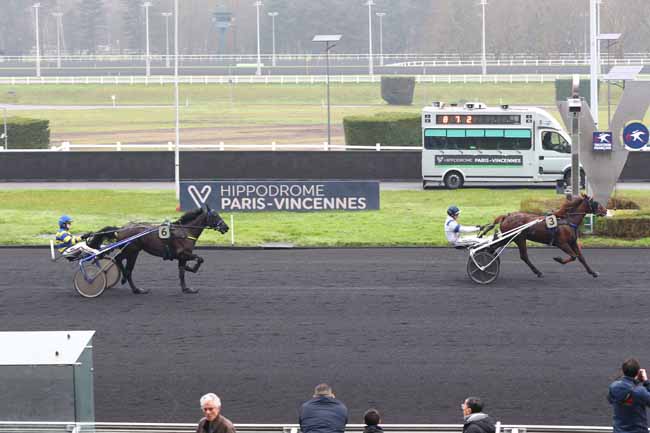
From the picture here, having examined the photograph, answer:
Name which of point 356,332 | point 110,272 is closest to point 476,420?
point 356,332

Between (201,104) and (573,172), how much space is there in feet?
156

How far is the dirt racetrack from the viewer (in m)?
11.3

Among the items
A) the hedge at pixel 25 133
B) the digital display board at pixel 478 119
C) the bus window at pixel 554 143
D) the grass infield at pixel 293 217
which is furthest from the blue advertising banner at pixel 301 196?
the hedge at pixel 25 133

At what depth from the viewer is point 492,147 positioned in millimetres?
30109

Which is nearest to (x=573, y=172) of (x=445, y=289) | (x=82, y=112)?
(x=445, y=289)

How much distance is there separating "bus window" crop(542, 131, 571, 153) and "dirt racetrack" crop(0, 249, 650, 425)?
10337 mm

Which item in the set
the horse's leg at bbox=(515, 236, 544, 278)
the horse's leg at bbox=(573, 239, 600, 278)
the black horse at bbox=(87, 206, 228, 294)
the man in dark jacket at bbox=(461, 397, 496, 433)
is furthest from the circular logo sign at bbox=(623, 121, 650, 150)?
the man in dark jacket at bbox=(461, 397, 496, 433)

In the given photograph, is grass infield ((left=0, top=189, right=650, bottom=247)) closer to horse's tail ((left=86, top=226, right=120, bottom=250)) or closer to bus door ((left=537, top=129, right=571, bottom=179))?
bus door ((left=537, top=129, right=571, bottom=179))

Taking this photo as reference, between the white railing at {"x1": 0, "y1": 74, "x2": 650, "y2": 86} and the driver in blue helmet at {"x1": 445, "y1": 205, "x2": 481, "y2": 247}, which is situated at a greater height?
the white railing at {"x1": 0, "y1": 74, "x2": 650, "y2": 86}

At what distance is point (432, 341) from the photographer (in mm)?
13547

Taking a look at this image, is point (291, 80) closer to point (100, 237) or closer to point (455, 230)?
point (455, 230)

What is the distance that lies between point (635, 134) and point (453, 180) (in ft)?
27.9

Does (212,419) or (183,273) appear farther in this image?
(183,273)

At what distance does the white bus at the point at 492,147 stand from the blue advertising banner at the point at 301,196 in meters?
5.69
